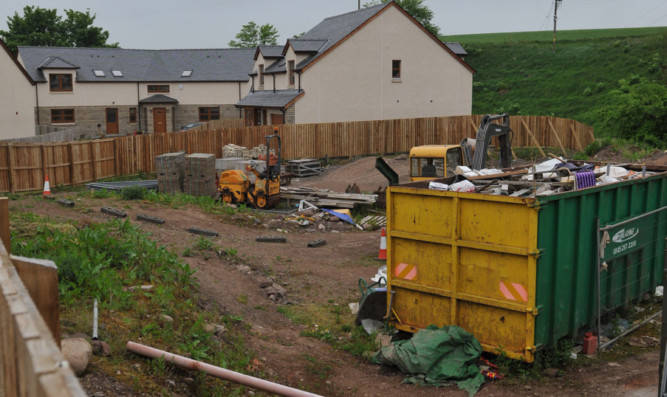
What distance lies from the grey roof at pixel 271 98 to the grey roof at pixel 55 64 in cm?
1499

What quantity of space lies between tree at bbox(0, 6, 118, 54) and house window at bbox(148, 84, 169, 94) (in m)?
24.8

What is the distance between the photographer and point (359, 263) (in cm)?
1634

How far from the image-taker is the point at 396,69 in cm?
4269

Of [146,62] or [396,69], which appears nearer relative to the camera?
[396,69]

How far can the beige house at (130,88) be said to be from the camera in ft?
170

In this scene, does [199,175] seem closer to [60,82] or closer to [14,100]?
[14,100]

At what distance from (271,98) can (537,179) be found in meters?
32.7

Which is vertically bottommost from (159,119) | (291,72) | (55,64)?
(159,119)

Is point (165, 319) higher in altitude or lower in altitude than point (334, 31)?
lower

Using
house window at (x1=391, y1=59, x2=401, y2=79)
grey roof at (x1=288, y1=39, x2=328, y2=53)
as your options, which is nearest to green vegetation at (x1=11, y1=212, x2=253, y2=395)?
grey roof at (x1=288, y1=39, x2=328, y2=53)

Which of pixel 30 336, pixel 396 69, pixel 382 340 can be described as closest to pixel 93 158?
pixel 396 69

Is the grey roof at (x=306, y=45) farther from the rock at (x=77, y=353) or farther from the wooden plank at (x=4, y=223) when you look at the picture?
the wooden plank at (x=4, y=223)

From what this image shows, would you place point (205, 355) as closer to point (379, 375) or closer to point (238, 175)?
point (379, 375)

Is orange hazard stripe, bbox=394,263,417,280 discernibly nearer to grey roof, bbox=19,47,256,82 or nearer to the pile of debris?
the pile of debris
